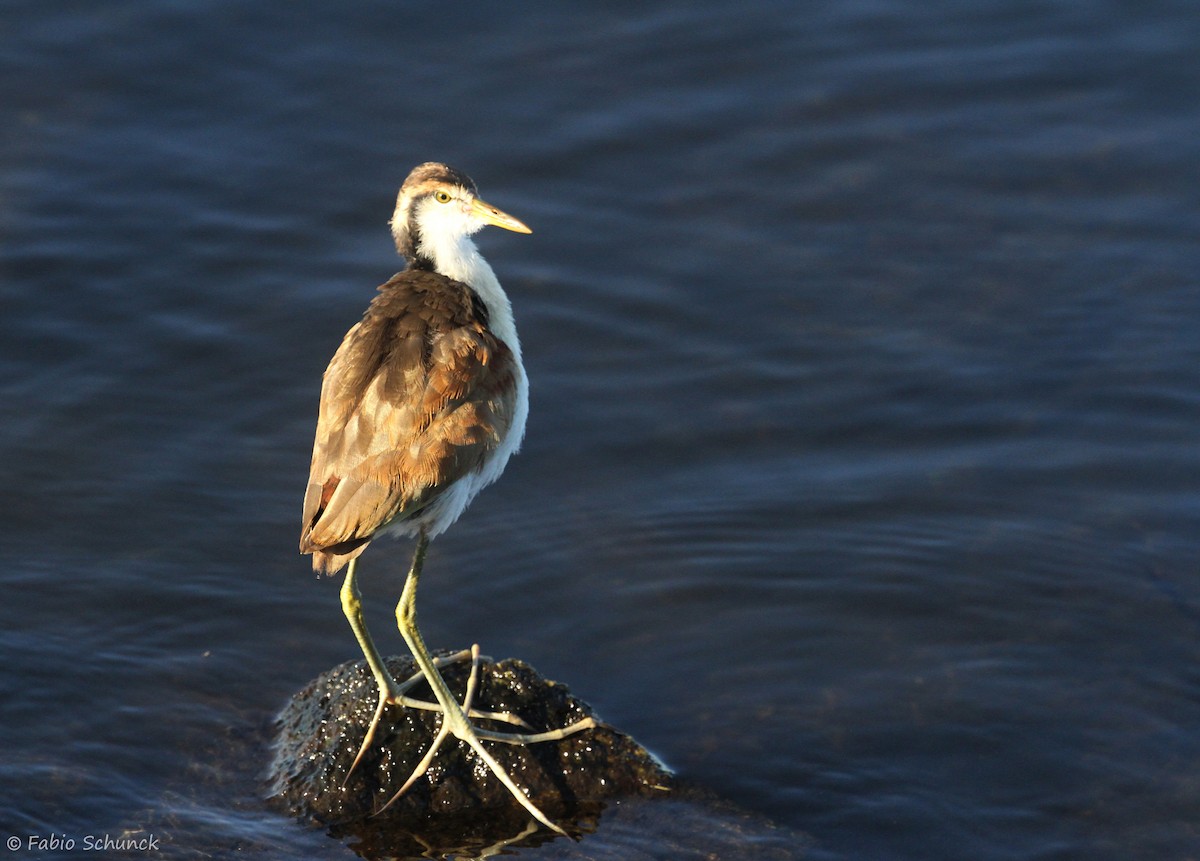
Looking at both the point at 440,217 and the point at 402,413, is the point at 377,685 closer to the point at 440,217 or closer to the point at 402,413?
the point at 402,413

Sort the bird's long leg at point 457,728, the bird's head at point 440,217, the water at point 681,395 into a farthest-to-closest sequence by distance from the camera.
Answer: the water at point 681,395, the bird's head at point 440,217, the bird's long leg at point 457,728

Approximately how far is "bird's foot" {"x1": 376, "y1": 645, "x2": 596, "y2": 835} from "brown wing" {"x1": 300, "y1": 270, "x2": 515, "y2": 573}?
707mm

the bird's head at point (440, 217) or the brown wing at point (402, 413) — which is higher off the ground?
the bird's head at point (440, 217)

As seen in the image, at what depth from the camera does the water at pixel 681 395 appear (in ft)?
21.6

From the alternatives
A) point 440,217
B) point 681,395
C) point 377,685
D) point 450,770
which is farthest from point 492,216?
point 681,395

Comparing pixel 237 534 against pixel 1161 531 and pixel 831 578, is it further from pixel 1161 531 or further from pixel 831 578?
pixel 1161 531

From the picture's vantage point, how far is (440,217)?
6.38 m

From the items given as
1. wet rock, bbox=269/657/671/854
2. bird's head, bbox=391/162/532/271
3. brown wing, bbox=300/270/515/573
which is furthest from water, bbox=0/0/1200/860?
bird's head, bbox=391/162/532/271

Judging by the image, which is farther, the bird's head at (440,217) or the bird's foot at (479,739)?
the bird's head at (440,217)

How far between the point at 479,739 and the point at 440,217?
200 centimetres

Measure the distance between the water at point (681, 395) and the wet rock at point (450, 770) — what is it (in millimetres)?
168

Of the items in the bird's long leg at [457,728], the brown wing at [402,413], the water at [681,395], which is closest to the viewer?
the brown wing at [402,413]

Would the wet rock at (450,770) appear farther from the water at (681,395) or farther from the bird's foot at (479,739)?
the water at (681,395)

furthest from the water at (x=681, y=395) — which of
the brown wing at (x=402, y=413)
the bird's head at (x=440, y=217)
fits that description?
the bird's head at (x=440, y=217)
